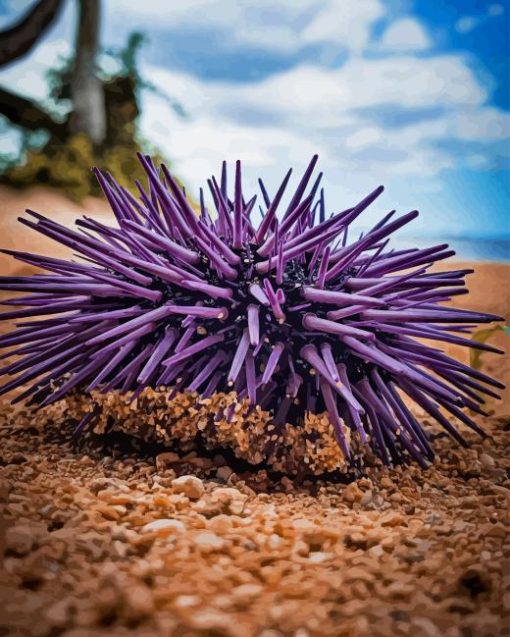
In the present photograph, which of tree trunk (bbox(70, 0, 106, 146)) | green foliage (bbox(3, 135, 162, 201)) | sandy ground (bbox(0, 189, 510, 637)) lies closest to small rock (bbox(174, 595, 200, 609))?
sandy ground (bbox(0, 189, 510, 637))

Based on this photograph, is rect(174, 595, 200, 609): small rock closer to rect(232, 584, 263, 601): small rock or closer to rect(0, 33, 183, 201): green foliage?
rect(232, 584, 263, 601): small rock

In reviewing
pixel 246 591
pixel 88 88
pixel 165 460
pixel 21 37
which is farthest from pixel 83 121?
pixel 246 591

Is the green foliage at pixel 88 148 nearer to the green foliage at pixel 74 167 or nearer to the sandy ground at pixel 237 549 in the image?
the green foliage at pixel 74 167

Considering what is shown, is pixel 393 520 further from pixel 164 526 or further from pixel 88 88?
pixel 88 88

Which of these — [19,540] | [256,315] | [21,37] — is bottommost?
[19,540]

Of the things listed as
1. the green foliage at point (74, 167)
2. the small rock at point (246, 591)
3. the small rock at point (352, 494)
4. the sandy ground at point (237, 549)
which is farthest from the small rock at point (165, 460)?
the green foliage at point (74, 167)

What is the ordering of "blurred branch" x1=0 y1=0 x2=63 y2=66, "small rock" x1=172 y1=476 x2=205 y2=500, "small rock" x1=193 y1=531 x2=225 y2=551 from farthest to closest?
"blurred branch" x1=0 y1=0 x2=63 y2=66 < "small rock" x1=172 y1=476 x2=205 y2=500 < "small rock" x1=193 y1=531 x2=225 y2=551

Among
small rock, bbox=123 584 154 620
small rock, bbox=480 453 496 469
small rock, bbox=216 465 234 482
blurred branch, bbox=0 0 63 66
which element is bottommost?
small rock, bbox=123 584 154 620
